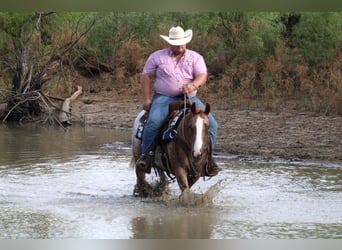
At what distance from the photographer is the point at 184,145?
25.7 feet

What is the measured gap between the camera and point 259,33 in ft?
69.8

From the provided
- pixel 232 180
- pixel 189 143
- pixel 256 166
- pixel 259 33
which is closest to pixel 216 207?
pixel 189 143

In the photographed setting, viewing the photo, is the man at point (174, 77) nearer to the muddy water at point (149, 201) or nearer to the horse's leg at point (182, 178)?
the horse's leg at point (182, 178)

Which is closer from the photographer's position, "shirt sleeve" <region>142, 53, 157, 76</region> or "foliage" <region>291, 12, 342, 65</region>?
"shirt sleeve" <region>142, 53, 157, 76</region>

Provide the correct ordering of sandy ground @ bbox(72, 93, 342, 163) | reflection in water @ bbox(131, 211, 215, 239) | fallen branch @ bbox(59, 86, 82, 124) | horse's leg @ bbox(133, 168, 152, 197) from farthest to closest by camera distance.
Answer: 1. fallen branch @ bbox(59, 86, 82, 124)
2. sandy ground @ bbox(72, 93, 342, 163)
3. horse's leg @ bbox(133, 168, 152, 197)
4. reflection in water @ bbox(131, 211, 215, 239)

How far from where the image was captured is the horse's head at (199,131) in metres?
7.43

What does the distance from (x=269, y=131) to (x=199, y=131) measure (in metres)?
6.95

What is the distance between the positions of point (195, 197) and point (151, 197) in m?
0.85

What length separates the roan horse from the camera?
7.53 meters

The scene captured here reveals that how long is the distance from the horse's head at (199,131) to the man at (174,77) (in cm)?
25

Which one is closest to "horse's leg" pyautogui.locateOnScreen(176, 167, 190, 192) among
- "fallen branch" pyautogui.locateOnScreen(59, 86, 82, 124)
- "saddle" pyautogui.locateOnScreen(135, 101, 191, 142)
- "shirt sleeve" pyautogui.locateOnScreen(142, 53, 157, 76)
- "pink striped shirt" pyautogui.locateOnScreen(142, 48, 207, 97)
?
"saddle" pyautogui.locateOnScreen(135, 101, 191, 142)

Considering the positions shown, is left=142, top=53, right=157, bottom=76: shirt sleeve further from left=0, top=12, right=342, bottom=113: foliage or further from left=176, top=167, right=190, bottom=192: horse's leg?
left=0, top=12, right=342, bottom=113: foliage

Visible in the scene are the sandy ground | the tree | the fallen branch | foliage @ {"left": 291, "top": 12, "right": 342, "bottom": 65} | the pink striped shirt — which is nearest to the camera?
the pink striped shirt

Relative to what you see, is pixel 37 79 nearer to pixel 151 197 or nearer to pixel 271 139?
pixel 271 139
